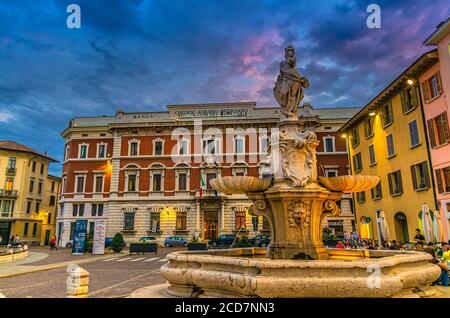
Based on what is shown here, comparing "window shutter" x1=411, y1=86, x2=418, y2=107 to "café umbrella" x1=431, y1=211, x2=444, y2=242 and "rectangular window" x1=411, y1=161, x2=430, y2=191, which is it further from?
"café umbrella" x1=431, y1=211, x2=444, y2=242

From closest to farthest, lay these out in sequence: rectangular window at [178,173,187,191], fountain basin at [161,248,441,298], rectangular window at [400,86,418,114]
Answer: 1. fountain basin at [161,248,441,298]
2. rectangular window at [400,86,418,114]
3. rectangular window at [178,173,187,191]

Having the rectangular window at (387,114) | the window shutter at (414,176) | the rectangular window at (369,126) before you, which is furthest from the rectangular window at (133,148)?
the window shutter at (414,176)

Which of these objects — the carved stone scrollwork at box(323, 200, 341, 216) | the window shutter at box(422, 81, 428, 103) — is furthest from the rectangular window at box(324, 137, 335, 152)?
the carved stone scrollwork at box(323, 200, 341, 216)

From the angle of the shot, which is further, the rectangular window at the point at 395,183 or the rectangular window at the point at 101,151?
the rectangular window at the point at 101,151

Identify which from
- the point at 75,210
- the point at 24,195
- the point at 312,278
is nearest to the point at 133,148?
the point at 75,210

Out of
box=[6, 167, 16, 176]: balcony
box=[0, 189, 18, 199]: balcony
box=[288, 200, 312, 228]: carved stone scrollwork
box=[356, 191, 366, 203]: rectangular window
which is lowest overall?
box=[288, 200, 312, 228]: carved stone scrollwork

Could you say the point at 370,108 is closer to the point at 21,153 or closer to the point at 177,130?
the point at 177,130

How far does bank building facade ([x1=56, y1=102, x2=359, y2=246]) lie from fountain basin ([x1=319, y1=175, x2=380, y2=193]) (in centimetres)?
2630

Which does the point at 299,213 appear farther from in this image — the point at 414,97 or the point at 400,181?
the point at 400,181

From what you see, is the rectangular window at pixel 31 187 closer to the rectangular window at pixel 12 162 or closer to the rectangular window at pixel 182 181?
the rectangular window at pixel 12 162

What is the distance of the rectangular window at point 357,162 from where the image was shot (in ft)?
93.8

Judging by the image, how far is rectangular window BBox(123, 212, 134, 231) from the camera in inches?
1368

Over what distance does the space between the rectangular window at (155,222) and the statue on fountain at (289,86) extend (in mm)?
28970
